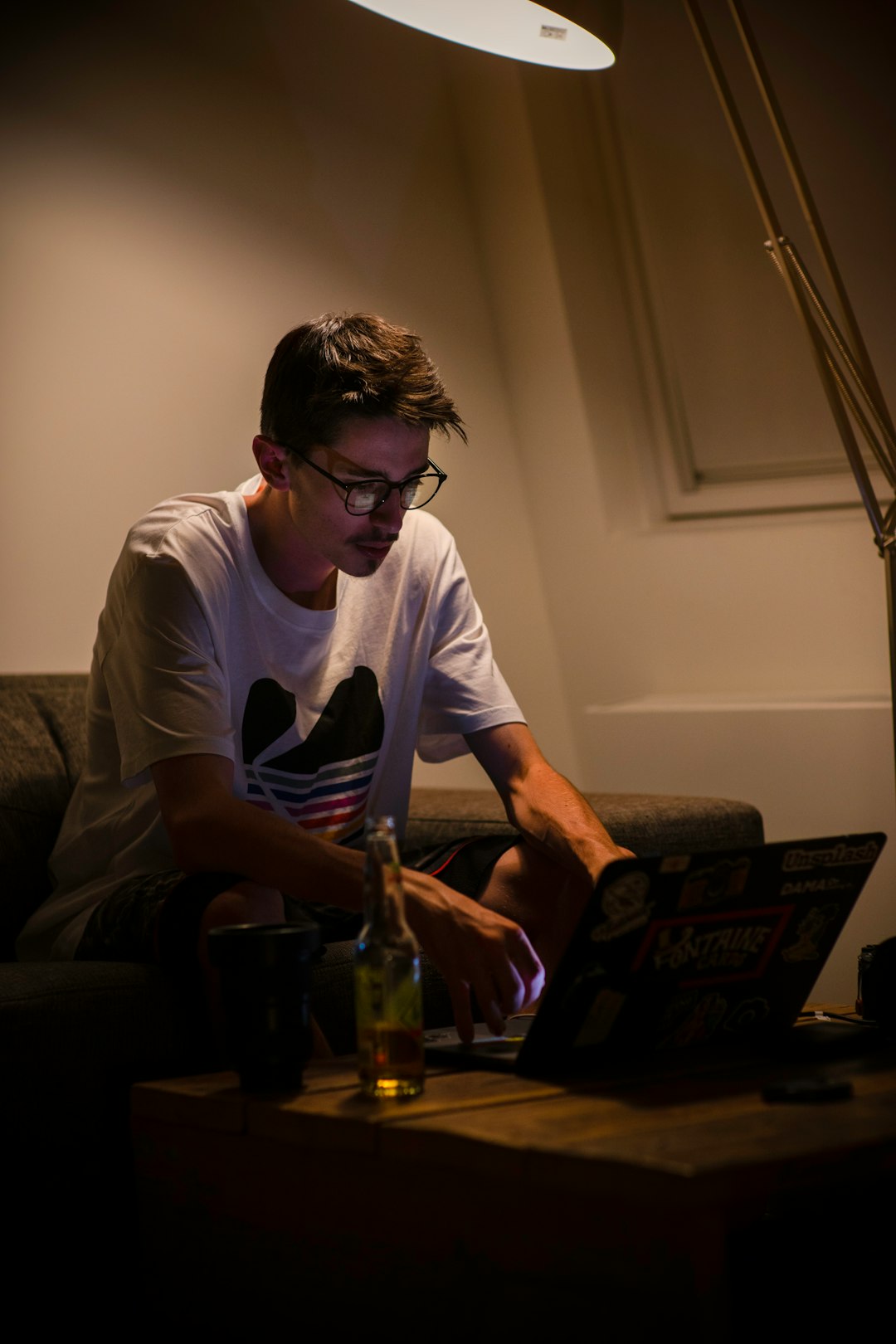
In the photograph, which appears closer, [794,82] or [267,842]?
[267,842]

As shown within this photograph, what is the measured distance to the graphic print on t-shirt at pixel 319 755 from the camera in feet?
5.84

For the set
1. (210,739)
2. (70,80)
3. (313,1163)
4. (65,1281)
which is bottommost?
(65,1281)

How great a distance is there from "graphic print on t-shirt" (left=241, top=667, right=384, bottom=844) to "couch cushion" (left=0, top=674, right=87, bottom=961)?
0.33m

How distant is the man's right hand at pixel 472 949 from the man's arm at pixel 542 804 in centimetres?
27

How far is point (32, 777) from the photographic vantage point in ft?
6.28

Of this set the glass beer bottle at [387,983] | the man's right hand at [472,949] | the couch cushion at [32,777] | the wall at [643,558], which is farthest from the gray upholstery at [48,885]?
the wall at [643,558]

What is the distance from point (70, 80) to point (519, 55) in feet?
2.70

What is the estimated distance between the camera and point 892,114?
2.40 meters

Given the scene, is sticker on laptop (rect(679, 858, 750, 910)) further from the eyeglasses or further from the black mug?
the eyeglasses

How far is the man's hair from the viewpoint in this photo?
1722mm

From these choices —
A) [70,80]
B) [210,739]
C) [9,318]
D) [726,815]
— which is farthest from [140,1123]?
[70,80]

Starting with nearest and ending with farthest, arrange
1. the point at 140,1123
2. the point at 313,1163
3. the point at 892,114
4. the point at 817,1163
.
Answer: the point at 817,1163 < the point at 313,1163 < the point at 140,1123 < the point at 892,114

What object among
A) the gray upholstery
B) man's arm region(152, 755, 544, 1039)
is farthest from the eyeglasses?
the gray upholstery

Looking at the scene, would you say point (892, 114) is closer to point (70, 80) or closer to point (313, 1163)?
point (70, 80)
